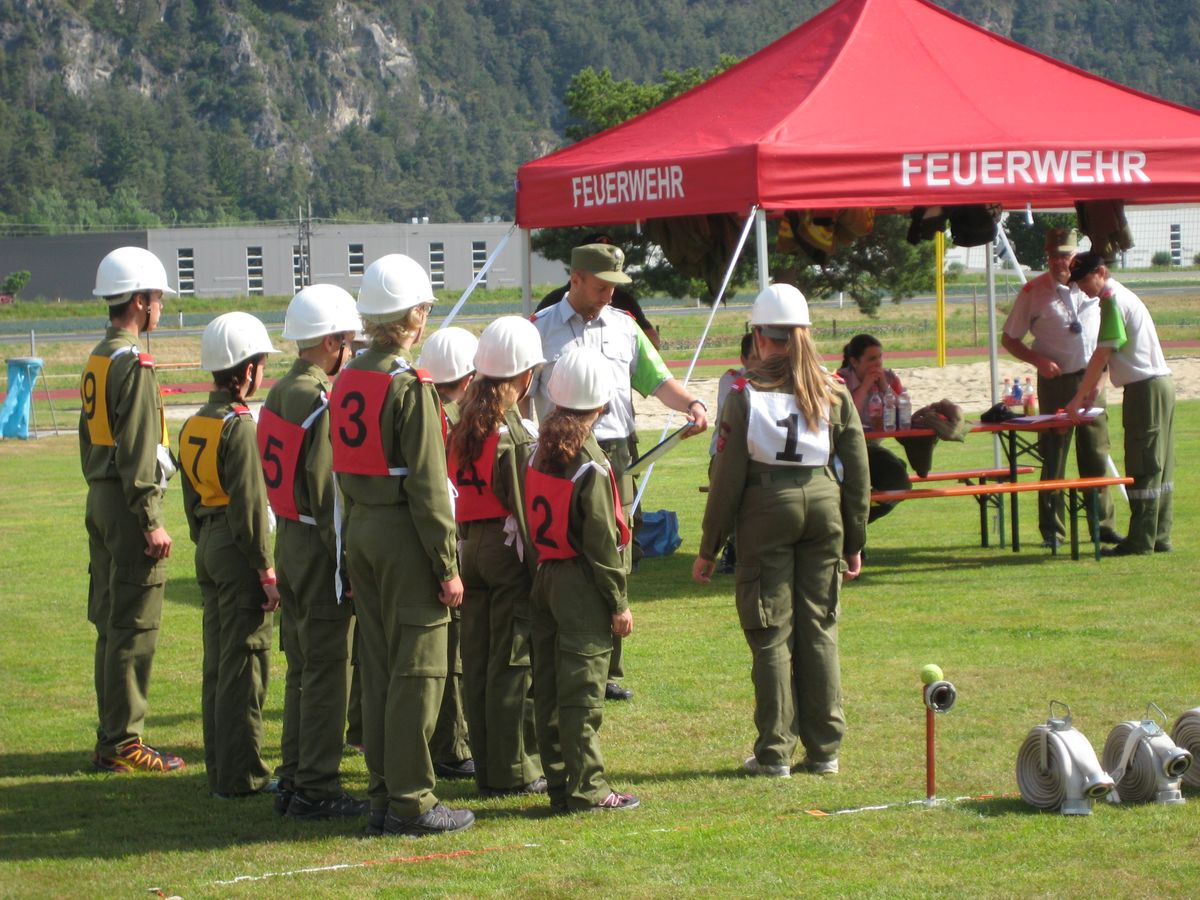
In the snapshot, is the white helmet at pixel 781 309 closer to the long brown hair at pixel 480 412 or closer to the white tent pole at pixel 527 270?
the long brown hair at pixel 480 412

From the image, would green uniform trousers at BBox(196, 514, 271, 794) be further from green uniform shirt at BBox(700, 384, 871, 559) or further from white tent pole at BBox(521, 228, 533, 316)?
white tent pole at BBox(521, 228, 533, 316)

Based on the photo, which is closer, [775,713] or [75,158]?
[775,713]

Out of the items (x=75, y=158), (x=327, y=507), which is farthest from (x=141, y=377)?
(x=75, y=158)

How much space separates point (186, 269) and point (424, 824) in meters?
86.3

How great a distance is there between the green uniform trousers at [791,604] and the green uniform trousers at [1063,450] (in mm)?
5843

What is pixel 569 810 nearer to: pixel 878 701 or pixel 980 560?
pixel 878 701

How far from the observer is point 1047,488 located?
11328 millimetres

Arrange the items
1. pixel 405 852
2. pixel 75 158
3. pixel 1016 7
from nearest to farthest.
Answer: pixel 405 852 < pixel 75 158 < pixel 1016 7

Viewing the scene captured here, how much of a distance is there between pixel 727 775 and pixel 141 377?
2.94 metres

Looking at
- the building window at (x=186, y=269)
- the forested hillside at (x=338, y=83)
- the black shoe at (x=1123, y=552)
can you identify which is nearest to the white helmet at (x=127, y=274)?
the black shoe at (x=1123, y=552)

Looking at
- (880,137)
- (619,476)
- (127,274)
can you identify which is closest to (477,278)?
(880,137)

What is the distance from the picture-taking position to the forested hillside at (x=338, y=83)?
130375 mm

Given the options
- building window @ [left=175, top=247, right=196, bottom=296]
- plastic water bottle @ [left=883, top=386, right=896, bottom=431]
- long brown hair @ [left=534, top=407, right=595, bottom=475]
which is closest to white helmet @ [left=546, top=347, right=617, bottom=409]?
long brown hair @ [left=534, top=407, right=595, bottom=475]

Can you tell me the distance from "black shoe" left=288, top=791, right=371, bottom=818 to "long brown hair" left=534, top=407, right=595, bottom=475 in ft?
4.85
